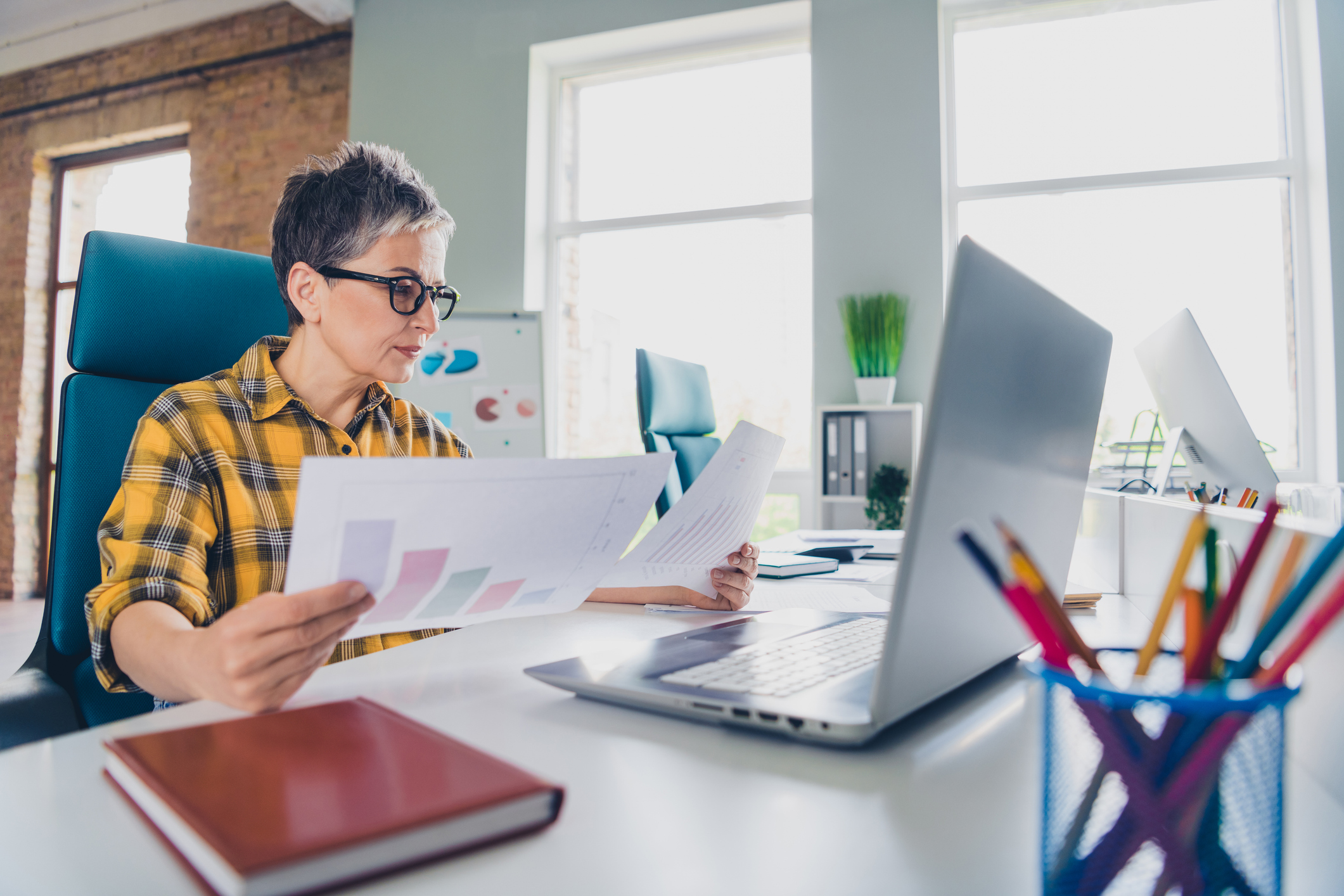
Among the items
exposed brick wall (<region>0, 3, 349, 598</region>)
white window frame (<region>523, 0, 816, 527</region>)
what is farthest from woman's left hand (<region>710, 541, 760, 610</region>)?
exposed brick wall (<region>0, 3, 349, 598</region>)

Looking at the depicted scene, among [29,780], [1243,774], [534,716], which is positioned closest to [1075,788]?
[1243,774]

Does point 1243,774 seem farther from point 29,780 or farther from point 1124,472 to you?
point 1124,472

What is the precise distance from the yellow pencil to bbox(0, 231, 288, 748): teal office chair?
1139 mm

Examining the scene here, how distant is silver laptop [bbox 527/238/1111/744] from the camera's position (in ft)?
1.54

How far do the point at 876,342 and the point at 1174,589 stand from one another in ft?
10.6

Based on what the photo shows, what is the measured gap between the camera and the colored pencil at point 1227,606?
313mm

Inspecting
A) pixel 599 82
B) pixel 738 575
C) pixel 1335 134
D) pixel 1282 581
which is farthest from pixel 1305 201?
pixel 1282 581

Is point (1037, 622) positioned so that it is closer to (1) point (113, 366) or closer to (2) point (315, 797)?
(2) point (315, 797)

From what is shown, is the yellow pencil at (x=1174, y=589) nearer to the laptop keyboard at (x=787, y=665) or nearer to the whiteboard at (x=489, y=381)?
the laptop keyboard at (x=787, y=665)

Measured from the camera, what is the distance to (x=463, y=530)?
2.05ft

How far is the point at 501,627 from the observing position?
98 centimetres

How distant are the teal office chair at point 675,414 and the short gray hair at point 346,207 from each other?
43.9 inches

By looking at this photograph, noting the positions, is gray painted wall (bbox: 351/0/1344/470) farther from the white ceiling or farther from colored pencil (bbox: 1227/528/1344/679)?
colored pencil (bbox: 1227/528/1344/679)

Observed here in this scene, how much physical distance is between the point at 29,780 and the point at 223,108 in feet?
18.0
